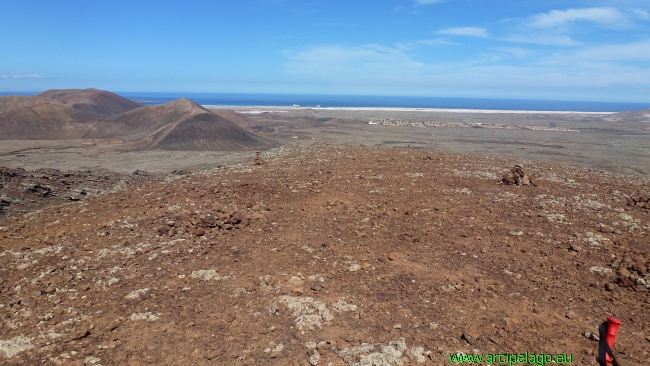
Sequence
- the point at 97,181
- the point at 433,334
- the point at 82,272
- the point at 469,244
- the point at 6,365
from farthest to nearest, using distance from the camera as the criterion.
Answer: the point at 97,181, the point at 469,244, the point at 82,272, the point at 433,334, the point at 6,365

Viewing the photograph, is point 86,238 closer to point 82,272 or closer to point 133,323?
point 82,272

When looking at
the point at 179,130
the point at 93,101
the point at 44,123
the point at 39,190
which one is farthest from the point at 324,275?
the point at 93,101

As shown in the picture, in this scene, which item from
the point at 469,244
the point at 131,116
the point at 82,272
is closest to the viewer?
the point at 82,272

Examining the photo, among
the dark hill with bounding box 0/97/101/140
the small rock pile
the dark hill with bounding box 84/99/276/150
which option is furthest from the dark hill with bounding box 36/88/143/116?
the small rock pile

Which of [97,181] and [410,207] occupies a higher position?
[410,207]

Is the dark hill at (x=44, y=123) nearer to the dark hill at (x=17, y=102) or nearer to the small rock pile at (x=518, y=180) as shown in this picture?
the dark hill at (x=17, y=102)

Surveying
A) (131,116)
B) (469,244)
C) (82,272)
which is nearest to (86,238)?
(82,272)

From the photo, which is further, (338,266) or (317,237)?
(317,237)

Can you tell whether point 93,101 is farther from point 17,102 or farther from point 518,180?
point 518,180
